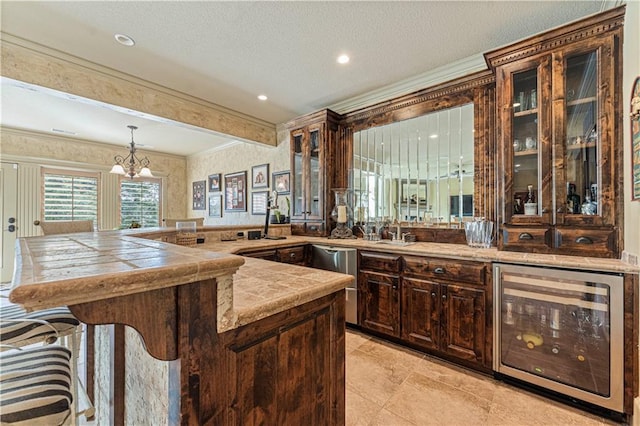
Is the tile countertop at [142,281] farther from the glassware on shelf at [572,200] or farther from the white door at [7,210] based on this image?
the white door at [7,210]

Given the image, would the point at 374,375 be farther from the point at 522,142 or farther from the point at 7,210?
the point at 7,210

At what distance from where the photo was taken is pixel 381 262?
2605 mm

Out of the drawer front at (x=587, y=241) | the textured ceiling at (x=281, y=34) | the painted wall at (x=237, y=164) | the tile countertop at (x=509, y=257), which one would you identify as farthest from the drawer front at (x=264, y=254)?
the drawer front at (x=587, y=241)

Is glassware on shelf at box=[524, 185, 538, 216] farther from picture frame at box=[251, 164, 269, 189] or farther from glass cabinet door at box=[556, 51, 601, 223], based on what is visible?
picture frame at box=[251, 164, 269, 189]

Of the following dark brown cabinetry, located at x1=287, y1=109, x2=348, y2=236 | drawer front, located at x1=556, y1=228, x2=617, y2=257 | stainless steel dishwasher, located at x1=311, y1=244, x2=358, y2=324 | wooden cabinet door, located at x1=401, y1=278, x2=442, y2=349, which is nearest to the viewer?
drawer front, located at x1=556, y1=228, x2=617, y2=257

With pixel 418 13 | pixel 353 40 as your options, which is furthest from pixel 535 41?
pixel 353 40

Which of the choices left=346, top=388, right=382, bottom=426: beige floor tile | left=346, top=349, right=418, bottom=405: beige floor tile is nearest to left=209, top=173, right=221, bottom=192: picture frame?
left=346, top=349, right=418, bottom=405: beige floor tile

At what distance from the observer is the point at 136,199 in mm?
6160

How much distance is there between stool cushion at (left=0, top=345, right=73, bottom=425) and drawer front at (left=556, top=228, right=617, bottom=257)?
2868mm

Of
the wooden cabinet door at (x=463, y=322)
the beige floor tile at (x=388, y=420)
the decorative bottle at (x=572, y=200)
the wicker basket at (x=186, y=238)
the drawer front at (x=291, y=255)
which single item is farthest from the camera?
the drawer front at (x=291, y=255)

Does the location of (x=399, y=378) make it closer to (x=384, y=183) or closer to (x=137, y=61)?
(x=384, y=183)

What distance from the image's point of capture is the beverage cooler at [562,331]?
1614 millimetres

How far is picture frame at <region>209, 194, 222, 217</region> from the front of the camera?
599 centimetres

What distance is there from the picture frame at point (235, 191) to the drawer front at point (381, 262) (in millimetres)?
3342
